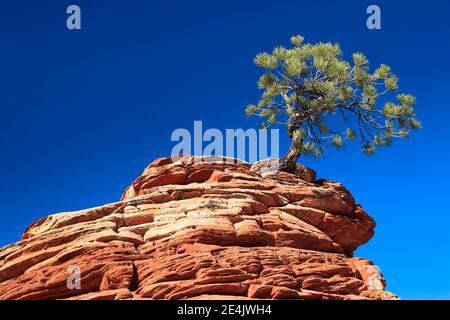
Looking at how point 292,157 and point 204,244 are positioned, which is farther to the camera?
Answer: point 292,157

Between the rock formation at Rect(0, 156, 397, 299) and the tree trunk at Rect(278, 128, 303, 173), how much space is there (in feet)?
7.01

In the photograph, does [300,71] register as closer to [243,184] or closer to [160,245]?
[243,184]

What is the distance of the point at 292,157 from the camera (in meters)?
27.3

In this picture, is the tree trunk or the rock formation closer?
the rock formation

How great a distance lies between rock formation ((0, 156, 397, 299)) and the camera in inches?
663

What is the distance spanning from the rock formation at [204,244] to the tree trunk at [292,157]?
2.14 metres

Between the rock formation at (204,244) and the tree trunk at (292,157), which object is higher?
the tree trunk at (292,157)

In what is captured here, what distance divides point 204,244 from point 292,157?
10016 millimetres

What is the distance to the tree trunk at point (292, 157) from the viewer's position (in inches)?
1064

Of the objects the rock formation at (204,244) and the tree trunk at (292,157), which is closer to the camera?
the rock formation at (204,244)

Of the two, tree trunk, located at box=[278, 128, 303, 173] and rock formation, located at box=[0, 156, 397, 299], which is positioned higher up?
tree trunk, located at box=[278, 128, 303, 173]
